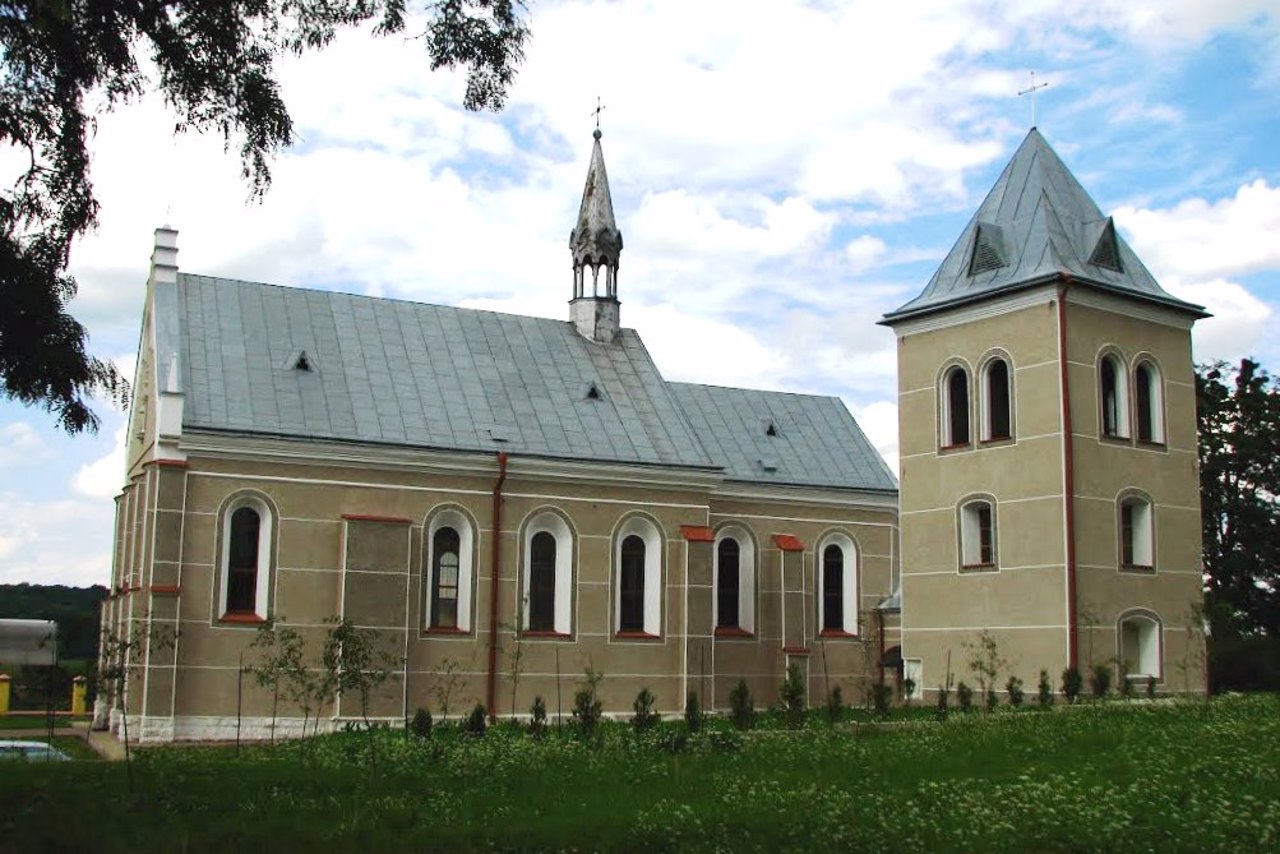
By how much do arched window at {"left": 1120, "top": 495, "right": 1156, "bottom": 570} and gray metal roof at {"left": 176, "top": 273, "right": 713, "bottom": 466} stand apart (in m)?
10.4

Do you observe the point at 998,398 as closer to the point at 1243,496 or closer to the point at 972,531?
the point at 972,531

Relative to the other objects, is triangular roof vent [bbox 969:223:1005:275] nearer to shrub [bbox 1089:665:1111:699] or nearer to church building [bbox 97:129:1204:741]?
church building [bbox 97:129:1204:741]

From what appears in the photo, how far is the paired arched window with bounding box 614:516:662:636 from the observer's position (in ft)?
111

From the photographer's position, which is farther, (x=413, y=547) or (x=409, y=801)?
(x=413, y=547)

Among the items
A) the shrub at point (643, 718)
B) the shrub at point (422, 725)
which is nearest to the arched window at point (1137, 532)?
the shrub at point (643, 718)

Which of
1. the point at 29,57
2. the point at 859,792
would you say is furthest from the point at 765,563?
the point at 29,57

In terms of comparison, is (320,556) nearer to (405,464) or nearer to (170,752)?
(405,464)

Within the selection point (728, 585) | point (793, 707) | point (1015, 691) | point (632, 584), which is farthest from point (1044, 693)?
point (728, 585)

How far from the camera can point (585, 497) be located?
33344mm

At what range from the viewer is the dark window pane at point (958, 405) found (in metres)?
31.6

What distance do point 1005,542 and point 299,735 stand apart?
51.9ft

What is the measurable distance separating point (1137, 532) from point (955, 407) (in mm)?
4905

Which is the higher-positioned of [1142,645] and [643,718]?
[1142,645]

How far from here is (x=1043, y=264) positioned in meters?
30.2
